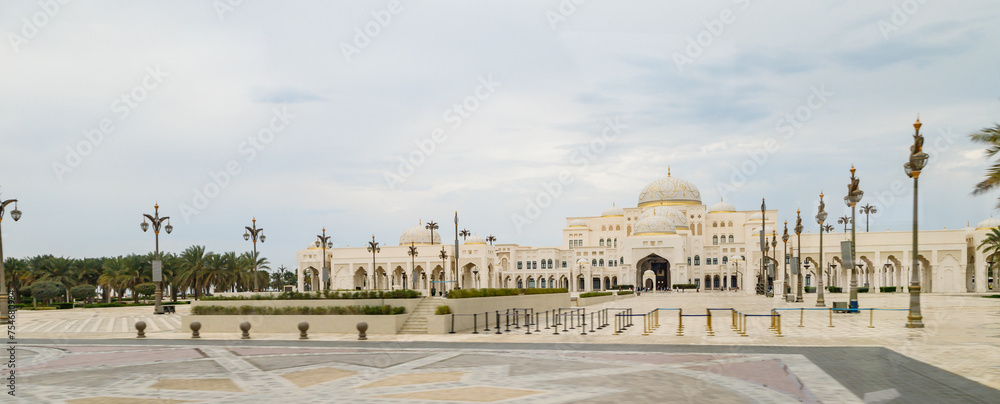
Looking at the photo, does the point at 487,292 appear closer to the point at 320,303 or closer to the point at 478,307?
the point at 478,307

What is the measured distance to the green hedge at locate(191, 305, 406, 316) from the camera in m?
28.3

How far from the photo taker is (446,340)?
24.2 meters

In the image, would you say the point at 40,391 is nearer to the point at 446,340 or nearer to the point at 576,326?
the point at 446,340

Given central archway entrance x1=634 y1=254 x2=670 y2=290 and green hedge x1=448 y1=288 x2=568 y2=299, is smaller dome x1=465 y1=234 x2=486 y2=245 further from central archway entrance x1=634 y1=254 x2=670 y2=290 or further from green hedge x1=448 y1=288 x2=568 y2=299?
green hedge x1=448 y1=288 x2=568 y2=299

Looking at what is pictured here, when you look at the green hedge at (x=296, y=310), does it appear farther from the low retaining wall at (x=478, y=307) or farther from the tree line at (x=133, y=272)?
the tree line at (x=133, y=272)

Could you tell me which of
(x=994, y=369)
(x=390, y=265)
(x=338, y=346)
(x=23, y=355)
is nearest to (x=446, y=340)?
(x=338, y=346)

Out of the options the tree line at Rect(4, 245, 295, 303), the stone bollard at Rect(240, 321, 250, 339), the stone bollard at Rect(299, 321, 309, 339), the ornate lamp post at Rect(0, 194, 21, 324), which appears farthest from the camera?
the tree line at Rect(4, 245, 295, 303)

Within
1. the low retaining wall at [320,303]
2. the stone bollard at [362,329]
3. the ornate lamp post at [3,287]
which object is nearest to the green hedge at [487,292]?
the low retaining wall at [320,303]

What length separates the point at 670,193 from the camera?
113500 millimetres

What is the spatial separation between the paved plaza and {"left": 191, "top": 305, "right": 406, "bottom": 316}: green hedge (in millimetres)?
1702

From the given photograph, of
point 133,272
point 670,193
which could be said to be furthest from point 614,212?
point 133,272

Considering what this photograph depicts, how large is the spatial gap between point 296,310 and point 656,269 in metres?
84.1

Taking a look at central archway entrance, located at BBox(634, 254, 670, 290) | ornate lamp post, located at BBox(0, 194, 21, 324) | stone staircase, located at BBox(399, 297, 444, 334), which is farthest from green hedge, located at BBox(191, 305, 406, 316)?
central archway entrance, located at BBox(634, 254, 670, 290)

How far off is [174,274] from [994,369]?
69.5 m
